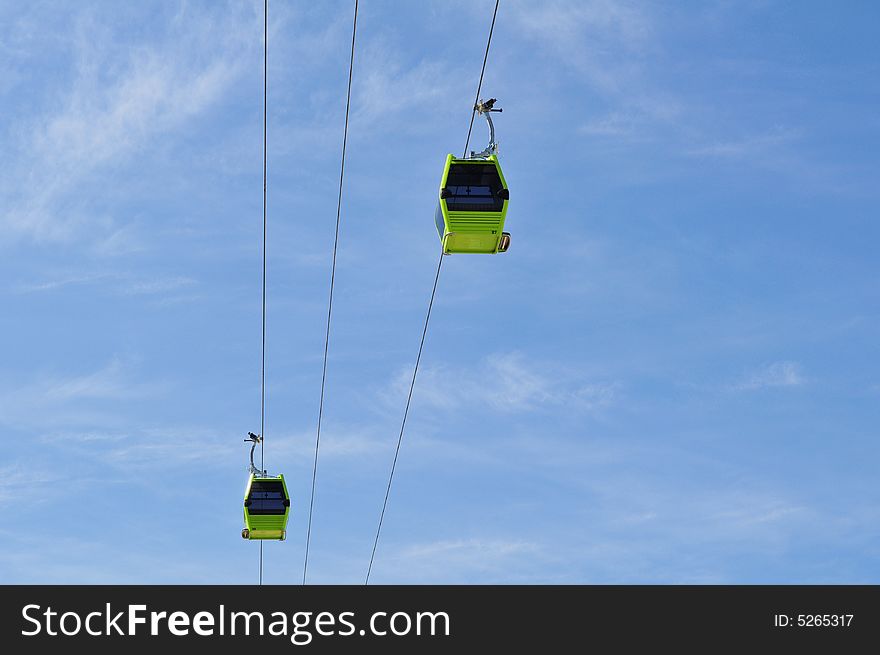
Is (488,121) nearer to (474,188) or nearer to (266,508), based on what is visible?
(474,188)

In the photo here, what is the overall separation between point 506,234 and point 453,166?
1680 millimetres

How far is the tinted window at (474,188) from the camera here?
2175 centimetres

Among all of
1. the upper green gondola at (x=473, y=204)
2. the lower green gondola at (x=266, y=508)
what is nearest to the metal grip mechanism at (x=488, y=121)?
the upper green gondola at (x=473, y=204)

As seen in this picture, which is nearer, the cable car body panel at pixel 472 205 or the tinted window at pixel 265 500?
the cable car body panel at pixel 472 205

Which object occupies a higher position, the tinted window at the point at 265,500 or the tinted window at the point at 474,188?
the tinted window at the point at 474,188

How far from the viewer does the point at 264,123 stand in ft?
65.5

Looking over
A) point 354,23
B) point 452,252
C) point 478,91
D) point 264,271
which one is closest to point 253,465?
point 264,271

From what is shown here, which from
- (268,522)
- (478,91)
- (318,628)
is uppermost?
(478,91)

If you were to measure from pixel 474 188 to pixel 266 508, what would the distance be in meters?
19.3

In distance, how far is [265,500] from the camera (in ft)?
124

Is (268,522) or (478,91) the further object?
(268,522)

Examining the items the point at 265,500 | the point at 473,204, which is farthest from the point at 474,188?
the point at 265,500

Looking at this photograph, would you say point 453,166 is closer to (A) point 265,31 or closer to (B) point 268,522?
(A) point 265,31

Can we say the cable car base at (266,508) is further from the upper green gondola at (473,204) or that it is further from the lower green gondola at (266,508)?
the upper green gondola at (473,204)
